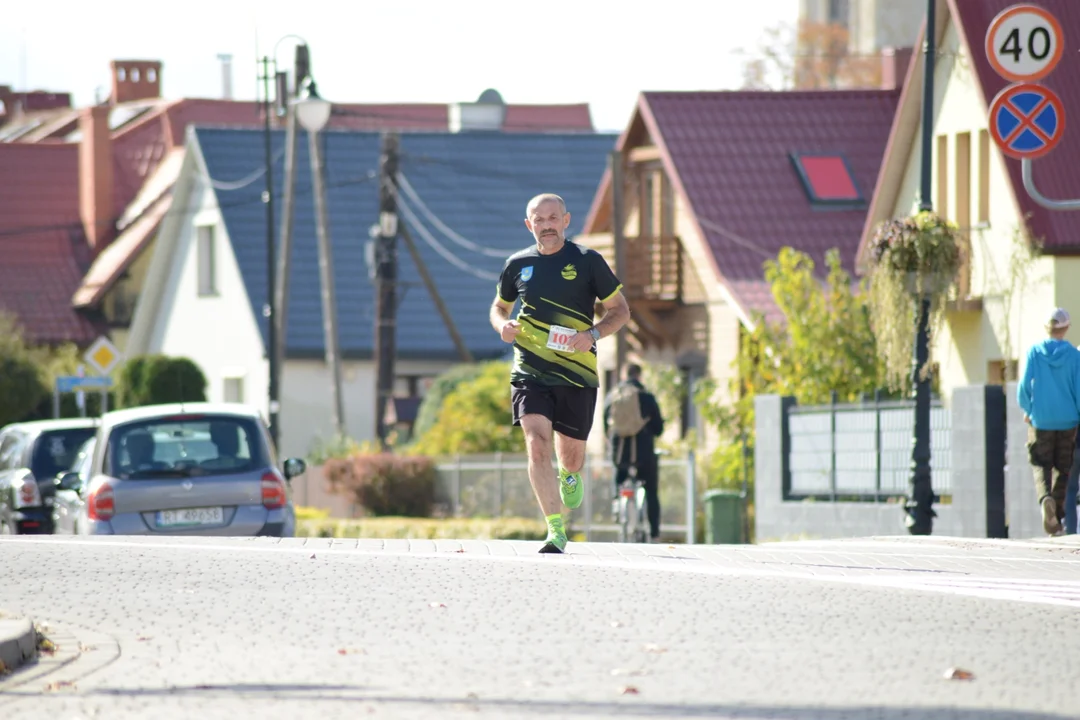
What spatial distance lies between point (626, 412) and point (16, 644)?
15647 mm

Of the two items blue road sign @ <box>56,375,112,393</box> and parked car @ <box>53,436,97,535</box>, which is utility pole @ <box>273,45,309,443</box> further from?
parked car @ <box>53,436,97,535</box>

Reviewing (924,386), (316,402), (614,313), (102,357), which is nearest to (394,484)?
(102,357)

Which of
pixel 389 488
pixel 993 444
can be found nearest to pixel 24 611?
pixel 993 444

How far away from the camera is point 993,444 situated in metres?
22.4

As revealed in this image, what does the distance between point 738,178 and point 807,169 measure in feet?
5.23

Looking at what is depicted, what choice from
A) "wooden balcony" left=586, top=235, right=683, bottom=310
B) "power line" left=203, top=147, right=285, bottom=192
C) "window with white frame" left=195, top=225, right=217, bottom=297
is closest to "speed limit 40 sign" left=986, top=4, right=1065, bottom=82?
"wooden balcony" left=586, top=235, right=683, bottom=310

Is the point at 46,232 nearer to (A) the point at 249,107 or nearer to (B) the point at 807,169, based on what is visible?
(A) the point at 249,107

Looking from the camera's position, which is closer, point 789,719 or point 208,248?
point 789,719

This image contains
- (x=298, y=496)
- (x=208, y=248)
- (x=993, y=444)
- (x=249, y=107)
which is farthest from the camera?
(x=249, y=107)

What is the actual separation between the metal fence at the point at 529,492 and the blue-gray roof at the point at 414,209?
17349 mm

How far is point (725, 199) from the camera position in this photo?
130 ft

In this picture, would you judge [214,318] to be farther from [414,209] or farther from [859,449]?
[859,449]

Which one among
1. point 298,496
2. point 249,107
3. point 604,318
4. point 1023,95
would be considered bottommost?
point 298,496

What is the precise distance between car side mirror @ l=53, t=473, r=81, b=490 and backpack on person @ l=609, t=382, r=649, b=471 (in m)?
7.34
